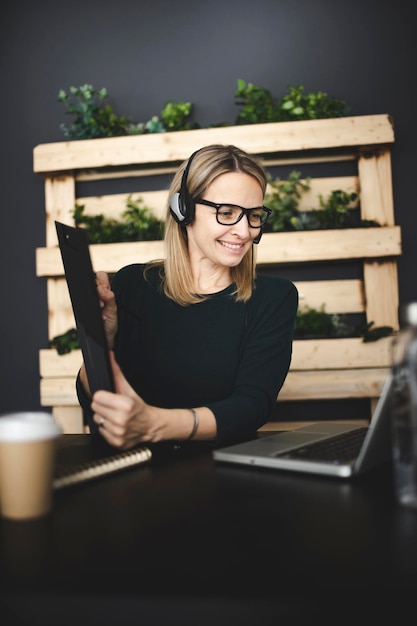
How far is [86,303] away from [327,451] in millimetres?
468

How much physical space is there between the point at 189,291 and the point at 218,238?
192mm

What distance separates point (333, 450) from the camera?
1.06 meters

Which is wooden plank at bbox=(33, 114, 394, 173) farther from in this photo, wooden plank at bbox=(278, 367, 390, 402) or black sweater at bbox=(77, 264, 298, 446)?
black sweater at bbox=(77, 264, 298, 446)

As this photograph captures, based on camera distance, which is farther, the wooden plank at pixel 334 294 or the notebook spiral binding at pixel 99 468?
the wooden plank at pixel 334 294

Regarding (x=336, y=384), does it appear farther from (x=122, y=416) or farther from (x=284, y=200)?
(x=122, y=416)

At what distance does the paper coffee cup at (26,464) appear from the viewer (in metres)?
0.72

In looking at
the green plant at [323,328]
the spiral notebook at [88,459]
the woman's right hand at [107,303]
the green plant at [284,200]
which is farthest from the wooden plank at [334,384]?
the spiral notebook at [88,459]

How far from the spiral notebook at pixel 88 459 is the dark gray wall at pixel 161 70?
2015 mm

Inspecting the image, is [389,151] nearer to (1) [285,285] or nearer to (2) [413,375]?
(1) [285,285]

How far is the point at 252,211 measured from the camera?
64.9 inches

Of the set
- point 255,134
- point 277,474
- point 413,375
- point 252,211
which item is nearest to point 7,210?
point 255,134

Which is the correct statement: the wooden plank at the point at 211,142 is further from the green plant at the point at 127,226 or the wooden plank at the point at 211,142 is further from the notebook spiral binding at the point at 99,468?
the notebook spiral binding at the point at 99,468

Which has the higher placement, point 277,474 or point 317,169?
point 317,169

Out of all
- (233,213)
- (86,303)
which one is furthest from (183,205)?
(86,303)
